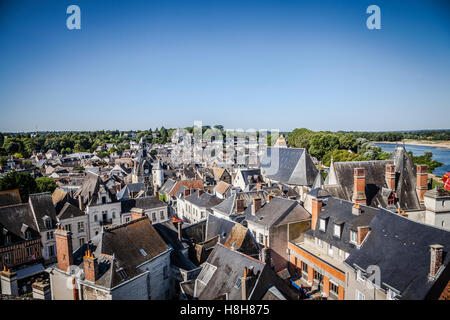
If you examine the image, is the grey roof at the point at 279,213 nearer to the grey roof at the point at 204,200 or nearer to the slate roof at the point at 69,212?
the grey roof at the point at 204,200

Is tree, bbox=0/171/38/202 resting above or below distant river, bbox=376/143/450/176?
above

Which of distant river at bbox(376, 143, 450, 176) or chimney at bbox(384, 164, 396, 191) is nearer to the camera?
chimney at bbox(384, 164, 396, 191)

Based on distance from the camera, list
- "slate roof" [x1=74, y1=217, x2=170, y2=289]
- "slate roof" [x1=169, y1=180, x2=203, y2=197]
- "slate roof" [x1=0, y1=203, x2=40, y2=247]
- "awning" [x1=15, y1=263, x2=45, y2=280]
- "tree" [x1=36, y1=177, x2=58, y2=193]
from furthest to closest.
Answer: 1. "tree" [x1=36, y1=177, x2=58, y2=193]
2. "slate roof" [x1=169, y1=180, x2=203, y2=197]
3. "slate roof" [x1=0, y1=203, x2=40, y2=247]
4. "awning" [x1=15, y1=263, x2=45, y2=280]
5. "slate roof" [x1=74, y1=217, x2=170, y2=289]

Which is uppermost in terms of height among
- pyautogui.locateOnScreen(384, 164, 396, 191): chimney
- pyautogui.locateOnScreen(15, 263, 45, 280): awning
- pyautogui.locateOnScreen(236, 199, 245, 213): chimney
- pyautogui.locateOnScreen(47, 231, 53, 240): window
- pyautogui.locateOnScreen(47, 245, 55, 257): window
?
pyautogui.locateOnScreen(384, 164, 396, 191): chimney

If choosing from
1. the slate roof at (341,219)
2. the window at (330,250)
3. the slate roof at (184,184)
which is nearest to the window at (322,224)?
the slate roof at (341,219)

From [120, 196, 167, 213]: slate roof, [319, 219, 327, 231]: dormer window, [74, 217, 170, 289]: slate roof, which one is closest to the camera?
[74, 217, 170, 289]: slate roof

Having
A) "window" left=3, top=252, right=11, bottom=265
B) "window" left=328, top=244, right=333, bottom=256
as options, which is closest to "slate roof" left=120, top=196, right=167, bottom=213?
"window" left=3, top=252, right=11, bottom=265

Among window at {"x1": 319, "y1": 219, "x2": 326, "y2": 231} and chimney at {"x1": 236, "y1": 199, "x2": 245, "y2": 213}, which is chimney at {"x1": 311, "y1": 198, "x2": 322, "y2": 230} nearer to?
window at {"x1": 319, "y1": 219, "x2": 326, "y2": 231}
